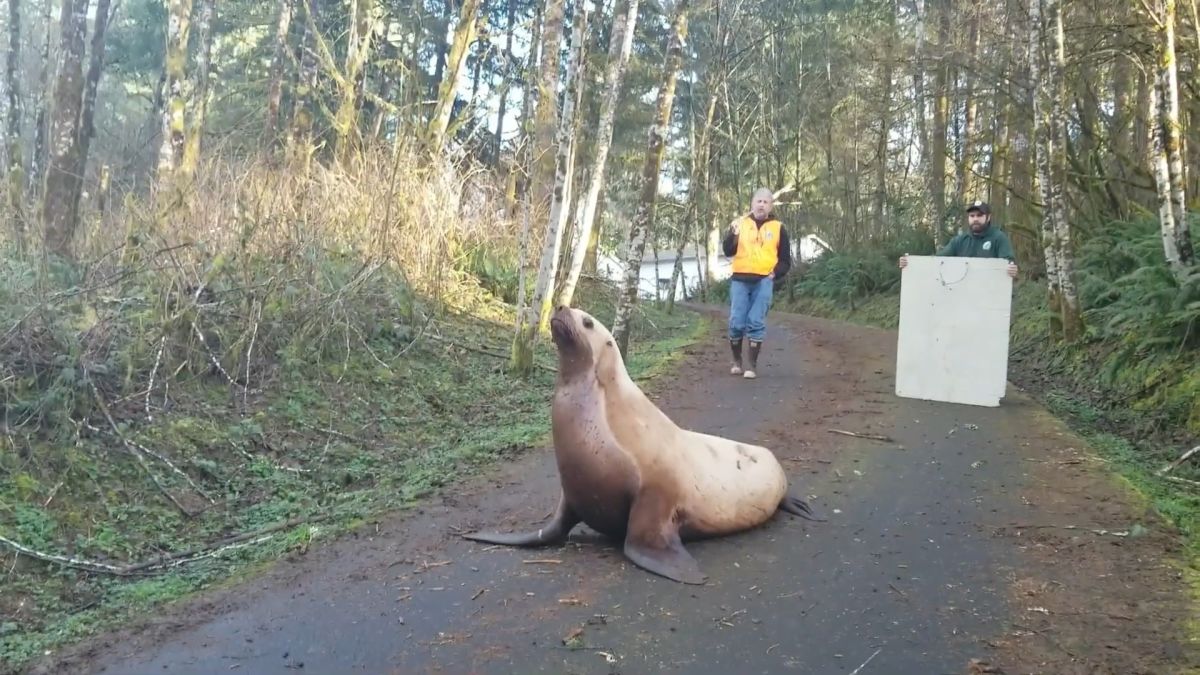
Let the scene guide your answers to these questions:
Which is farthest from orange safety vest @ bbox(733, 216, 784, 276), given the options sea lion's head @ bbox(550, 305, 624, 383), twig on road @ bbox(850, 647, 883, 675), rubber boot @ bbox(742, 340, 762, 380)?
twig on road @ bbox(850, 647, 883, 675)

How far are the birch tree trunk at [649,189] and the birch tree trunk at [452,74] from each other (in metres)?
4.59

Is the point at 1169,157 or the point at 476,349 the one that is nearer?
the point at 1169,157

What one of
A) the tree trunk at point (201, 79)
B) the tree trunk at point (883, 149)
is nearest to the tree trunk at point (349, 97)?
the tree trunk at point (201, 79)

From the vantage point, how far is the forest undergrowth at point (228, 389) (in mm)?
5602

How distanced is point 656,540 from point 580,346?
1.14 m

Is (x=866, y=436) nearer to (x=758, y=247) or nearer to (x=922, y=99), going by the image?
(x=758, y=247)

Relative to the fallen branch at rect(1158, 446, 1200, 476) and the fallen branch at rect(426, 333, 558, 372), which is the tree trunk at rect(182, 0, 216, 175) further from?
the fallen branch at rect(1158, 446, 1200, 476)

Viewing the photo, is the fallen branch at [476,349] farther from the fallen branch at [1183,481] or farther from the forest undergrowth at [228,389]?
the fallen branch at [1183,481]

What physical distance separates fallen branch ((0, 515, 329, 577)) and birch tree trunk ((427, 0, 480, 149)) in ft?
33.0

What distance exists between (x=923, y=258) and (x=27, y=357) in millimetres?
8554

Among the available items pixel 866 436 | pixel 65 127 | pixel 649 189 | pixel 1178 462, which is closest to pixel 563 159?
pixel 649 189

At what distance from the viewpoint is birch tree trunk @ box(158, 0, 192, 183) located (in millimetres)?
12523

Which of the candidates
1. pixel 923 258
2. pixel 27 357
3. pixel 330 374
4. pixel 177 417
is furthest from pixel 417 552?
pixel 923 258

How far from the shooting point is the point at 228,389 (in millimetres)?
8375
